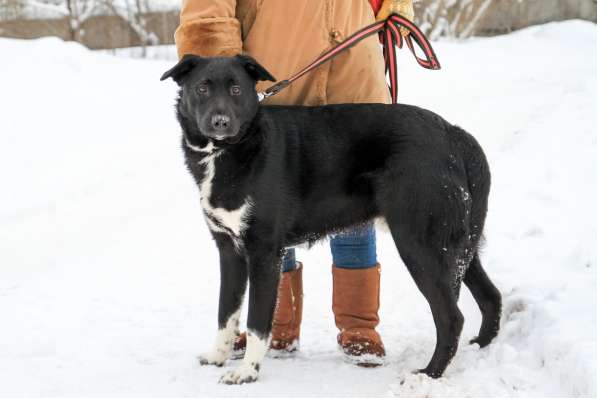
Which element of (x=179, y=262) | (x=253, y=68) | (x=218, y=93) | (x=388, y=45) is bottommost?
(x=179, y=262)

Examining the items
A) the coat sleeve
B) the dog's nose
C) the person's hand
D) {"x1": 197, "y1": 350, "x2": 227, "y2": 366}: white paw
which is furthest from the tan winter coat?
{"x1": 197, "y1": 350, "x2": 227, "y2": 366}: white paw

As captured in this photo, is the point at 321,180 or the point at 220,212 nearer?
the point at 220,212

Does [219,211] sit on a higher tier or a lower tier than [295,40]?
lower

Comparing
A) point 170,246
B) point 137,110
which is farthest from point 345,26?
point 137,110

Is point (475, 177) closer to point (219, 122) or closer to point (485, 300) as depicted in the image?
point (485, 300)

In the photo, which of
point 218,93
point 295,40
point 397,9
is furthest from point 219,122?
point 397,9

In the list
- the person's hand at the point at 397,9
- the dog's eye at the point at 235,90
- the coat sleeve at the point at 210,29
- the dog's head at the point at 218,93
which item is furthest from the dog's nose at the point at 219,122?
the person's hand at the point at 397,9

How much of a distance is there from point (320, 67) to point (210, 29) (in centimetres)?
55

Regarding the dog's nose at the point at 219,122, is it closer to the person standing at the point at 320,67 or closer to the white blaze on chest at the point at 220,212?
the white blaze on chest at the point at 220,212

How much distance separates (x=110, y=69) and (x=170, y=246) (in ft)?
Result: 21.7

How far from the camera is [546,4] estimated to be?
59.4 feet

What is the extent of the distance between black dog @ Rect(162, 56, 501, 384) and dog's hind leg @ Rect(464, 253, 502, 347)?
0.04 m

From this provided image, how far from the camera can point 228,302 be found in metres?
3.15

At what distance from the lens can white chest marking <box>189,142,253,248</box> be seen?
9.29 feet
